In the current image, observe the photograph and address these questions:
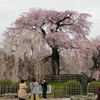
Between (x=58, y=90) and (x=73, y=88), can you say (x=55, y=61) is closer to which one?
(x=73, y=88)

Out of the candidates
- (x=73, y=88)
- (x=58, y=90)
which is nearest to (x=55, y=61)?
(x=73, y=88)

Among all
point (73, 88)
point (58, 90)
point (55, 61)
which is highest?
point (55, 61)

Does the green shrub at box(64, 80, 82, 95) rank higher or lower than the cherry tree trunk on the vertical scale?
lower

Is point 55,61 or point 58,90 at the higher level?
point 55,61

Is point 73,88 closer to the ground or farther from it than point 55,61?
closer to the ground

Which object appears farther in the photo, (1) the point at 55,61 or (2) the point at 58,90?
(1) the point at 55,61

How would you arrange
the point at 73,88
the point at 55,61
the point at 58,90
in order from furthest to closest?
the point at 55,61
the point at 73,88
the point at 58,90

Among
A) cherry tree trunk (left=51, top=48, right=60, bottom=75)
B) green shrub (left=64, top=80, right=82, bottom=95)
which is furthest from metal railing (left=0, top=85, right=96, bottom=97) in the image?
cherry tree trunk (left=51, top=48, right=60, bottom=75)

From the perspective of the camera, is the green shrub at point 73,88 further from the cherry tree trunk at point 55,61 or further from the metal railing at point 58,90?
the cherry tree trunk at point 55,61

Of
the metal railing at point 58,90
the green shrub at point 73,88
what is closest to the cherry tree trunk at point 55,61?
the green shrub at point 73,88

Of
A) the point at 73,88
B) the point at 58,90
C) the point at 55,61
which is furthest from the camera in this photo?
the point at 55,61

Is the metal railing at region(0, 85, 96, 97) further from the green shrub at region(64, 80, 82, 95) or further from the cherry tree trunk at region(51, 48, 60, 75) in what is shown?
the cherry tree trunk at region(51, 48, 60, 75)

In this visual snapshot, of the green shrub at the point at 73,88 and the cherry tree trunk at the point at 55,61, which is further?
the cherry tree trunk at the point at 55,61

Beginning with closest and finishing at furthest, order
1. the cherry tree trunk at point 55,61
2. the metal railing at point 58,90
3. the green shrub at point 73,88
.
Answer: the metal railing at point 58,90 → the green shrub at point 73,88 → the cherry tree trunk at point 55,61
